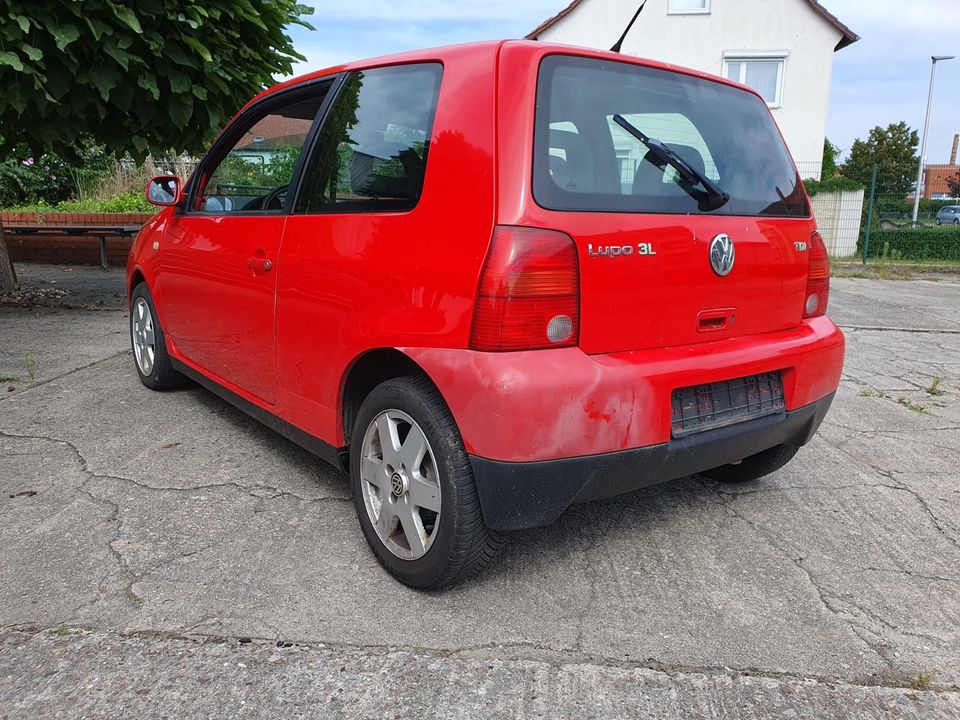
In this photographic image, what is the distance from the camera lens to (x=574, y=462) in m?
2.13

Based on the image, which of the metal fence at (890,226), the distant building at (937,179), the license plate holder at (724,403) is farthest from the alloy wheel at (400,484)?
the distant building at (937,179)

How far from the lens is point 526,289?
2082mm

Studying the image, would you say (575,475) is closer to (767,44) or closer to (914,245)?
(914,245)

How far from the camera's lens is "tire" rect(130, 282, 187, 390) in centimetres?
455

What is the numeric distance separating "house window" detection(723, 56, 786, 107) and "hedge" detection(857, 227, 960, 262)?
20.2 ft

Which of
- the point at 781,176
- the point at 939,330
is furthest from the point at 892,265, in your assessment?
the point at 781,176

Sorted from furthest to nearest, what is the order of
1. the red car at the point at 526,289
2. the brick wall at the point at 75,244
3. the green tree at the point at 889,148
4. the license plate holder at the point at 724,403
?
the green tree at the point at 889,148
the brick wall at the point at 75,244
the license plate holder at the point at 724,403
the red car at the point at 526,289

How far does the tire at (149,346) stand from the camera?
14.9ft

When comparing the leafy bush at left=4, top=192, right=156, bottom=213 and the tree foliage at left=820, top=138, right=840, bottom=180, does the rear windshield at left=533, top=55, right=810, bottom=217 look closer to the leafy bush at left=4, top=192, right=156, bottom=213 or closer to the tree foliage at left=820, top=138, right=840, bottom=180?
the leafy bush at left=4, top=192, right=156, bottom=213

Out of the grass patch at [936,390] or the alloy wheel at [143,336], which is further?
the grass patch at [936,390]

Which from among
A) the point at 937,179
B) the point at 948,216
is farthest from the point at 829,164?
the point at 937,179

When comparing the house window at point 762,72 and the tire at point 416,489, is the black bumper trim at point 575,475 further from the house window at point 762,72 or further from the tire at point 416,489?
the house window at point 762,72

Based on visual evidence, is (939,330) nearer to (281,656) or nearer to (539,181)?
(539,181)

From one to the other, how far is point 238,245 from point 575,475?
191 cm
